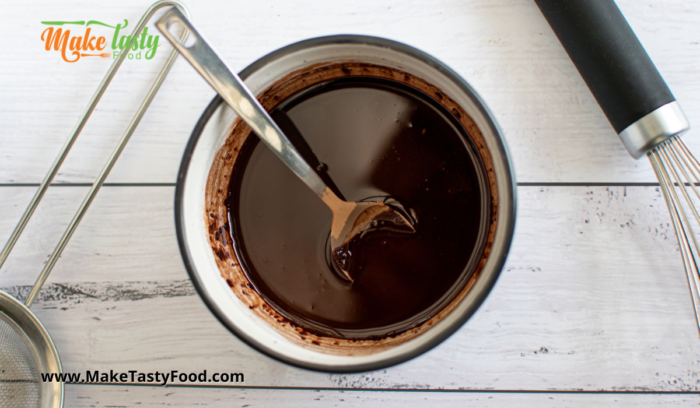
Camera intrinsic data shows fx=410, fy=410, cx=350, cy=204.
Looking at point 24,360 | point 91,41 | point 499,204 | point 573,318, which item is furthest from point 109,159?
point 573,318

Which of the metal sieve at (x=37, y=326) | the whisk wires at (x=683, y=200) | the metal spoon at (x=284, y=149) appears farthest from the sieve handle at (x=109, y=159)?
the whisk wires at (x=683, y=200)

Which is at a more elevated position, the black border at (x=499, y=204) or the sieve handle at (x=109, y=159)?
the sieve handle at (x=109, y=159)

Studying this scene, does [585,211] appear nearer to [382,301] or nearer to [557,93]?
[557,93]

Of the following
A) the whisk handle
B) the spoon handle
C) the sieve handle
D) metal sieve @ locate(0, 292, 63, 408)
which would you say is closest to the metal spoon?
the spoon handle

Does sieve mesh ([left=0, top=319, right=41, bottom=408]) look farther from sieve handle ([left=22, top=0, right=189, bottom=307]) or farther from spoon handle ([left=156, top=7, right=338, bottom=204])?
spoon handle ([left=156, top=7, right=338, bottom=204])

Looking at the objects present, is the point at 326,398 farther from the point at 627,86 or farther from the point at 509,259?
the point at 627,86

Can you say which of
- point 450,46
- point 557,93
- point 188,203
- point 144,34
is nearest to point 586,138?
point 557,93

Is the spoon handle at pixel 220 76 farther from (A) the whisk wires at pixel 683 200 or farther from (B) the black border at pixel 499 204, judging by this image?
(A) the whisk wires at pixel 683 200
